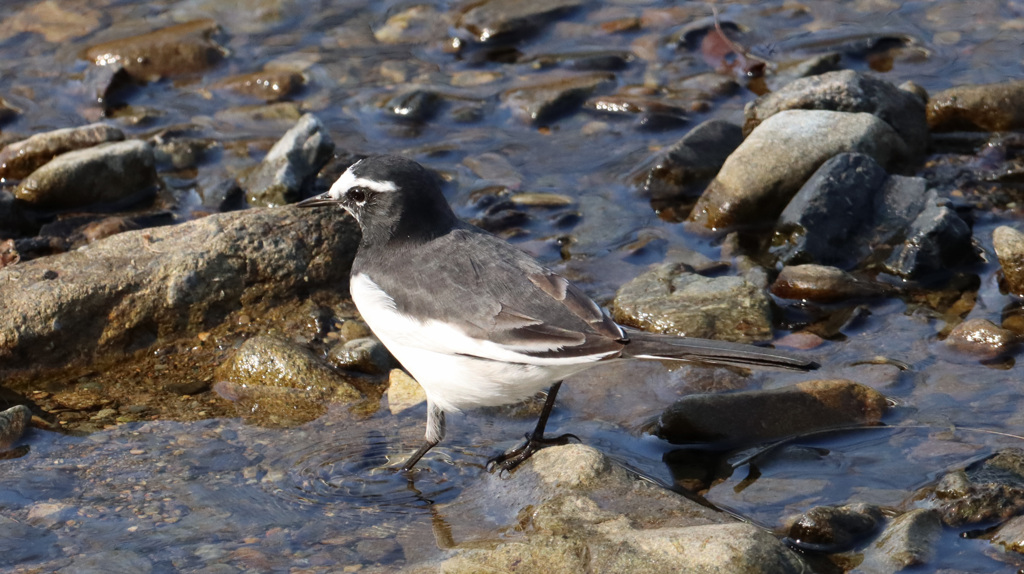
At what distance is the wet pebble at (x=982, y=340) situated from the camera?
20.5 ft

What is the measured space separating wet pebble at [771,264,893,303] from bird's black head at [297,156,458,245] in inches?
94.4

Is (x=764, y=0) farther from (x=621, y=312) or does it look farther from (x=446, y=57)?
(x=621, y=312)

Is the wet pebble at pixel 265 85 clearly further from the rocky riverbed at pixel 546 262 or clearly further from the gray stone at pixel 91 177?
the gray stone at pixel 91 177

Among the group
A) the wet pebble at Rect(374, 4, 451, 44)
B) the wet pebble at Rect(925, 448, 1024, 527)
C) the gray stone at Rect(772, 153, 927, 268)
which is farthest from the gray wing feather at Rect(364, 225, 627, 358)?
the wet pebble at Rect(374, 4, 451, 44)

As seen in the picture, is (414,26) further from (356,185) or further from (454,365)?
(454,365)

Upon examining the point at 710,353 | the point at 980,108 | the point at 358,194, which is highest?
the point at 358,194

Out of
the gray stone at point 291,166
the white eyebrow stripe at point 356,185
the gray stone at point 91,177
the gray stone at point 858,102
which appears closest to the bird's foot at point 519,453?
the white eyebrow stripe at point 356,185

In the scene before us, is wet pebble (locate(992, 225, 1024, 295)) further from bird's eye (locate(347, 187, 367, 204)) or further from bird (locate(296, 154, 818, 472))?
bird's eye (locate(347, 187, 367, 204))

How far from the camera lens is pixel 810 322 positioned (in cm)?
683

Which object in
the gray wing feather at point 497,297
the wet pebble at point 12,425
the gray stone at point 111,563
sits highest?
the gray wing feather at point 497,297

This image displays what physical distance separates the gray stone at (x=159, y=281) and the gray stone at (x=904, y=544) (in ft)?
13.1

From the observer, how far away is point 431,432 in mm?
5695

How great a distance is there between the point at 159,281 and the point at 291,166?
2.14 meters

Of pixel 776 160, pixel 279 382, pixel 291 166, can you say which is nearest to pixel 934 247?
pixel 776 160
